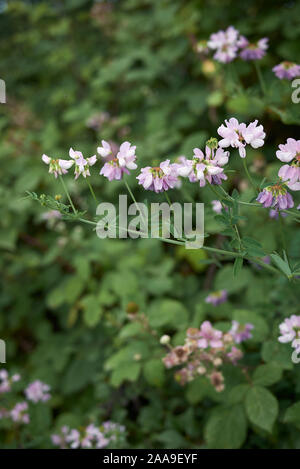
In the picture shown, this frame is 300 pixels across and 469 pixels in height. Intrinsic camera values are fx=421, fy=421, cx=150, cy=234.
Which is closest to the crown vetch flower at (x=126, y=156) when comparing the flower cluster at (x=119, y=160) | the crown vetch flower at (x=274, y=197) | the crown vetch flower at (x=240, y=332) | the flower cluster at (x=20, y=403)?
the flower cluster at (x=119, y=160)

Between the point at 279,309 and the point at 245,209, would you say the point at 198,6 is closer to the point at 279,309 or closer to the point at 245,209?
the point at 245,209

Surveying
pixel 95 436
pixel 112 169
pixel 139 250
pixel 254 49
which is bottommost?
pixel 95 436

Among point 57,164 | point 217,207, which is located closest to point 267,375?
point 217,207

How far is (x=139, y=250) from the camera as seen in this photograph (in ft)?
7.02

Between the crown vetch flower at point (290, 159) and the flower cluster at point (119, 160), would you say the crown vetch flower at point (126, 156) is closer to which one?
the flower cluster at point (119, 160)

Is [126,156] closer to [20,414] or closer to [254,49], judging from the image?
[254,49]

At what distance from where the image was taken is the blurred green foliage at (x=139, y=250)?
4.63 ft

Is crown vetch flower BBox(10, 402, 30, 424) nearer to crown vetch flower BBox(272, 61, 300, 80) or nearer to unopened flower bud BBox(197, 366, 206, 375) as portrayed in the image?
unopened flower bud BBox(197, 366, 206, 375)

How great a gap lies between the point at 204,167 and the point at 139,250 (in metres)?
1.31

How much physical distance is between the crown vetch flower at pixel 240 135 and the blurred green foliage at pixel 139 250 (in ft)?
1.14

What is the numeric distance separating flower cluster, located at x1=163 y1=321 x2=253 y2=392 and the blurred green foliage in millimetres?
89

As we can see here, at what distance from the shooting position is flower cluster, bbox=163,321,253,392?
122 cm

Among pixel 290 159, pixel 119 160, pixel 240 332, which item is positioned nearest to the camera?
pixel 290 159
